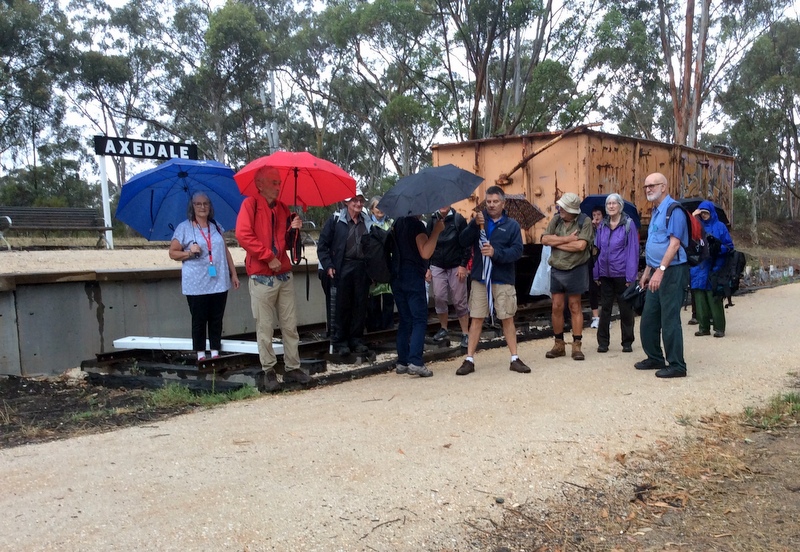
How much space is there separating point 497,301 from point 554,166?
5001 millimetres

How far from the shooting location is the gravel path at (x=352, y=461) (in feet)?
10.2

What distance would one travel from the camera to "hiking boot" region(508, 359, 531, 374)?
6.43 m

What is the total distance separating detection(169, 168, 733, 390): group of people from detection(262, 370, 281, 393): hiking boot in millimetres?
12

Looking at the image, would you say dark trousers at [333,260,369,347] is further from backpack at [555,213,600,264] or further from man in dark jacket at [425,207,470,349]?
backpack at [555,213,600,264]

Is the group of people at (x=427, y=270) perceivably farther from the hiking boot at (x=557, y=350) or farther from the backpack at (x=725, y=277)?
the backpack at (x=725, y=277)

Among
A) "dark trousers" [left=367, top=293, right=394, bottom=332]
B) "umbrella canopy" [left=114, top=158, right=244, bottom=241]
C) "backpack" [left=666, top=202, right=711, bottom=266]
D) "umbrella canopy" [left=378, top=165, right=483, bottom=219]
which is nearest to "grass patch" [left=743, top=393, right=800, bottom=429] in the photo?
"backpack" [left=666, top=202, right=711, bottom=266]

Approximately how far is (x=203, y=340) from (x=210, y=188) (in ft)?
5.18

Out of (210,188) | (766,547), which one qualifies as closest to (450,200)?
(210,188)

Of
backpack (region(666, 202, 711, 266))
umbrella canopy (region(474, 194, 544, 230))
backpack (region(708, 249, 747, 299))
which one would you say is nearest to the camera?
backpack (region(666, 202, 711, 266))

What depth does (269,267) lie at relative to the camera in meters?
5.85

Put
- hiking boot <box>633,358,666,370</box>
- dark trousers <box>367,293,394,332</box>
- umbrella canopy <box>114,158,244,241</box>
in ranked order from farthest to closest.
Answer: dark trousers <box>367,293,394,332</box>
umbrella canopy <box>114,158,244,241</box>
hiking boot <box>633,358,666,370</box>

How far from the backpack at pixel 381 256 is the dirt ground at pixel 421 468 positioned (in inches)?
41.4

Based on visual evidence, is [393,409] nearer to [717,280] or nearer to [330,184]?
[330,184]

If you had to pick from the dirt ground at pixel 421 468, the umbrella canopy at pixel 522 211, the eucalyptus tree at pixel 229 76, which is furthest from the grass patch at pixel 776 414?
the eucalyptus tree at pixel 229 76
